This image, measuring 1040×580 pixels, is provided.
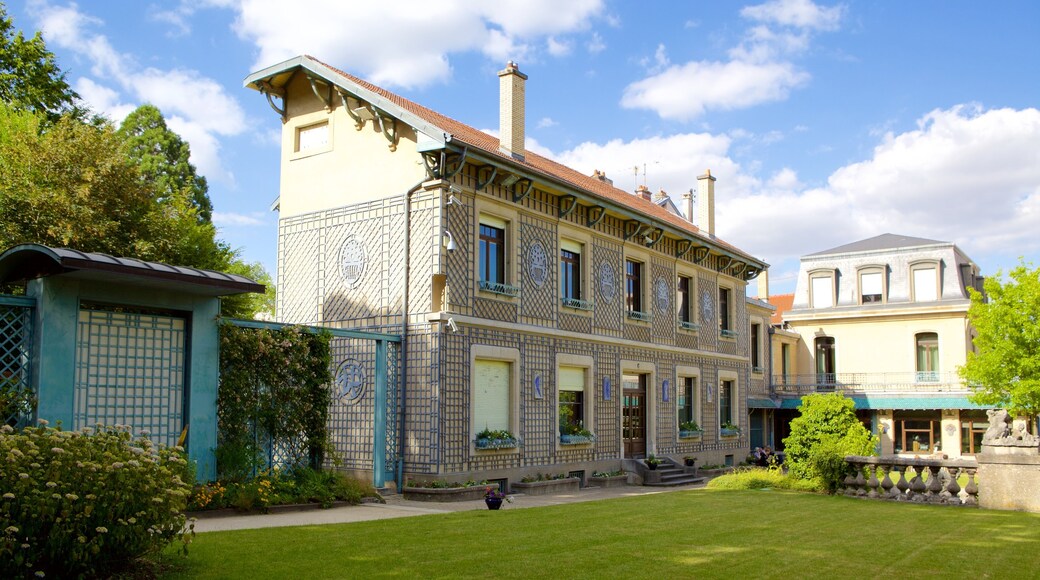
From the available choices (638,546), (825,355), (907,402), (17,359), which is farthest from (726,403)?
(17,359)

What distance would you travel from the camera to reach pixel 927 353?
119 feet

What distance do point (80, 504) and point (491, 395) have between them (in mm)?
11468

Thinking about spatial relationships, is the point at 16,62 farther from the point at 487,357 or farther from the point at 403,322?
the point at 487,357

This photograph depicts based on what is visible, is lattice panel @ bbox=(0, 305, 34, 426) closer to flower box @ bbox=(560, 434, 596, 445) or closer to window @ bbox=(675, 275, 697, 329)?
flower box @ bbox=(560, 434, 596, 445)

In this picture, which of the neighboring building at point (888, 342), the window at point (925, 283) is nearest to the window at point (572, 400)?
the neighboring building at point (888, 342)

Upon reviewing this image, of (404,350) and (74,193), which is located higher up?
(74,193)

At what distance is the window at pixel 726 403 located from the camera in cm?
2769

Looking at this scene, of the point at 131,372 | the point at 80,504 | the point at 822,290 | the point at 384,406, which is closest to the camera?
the point at 80,504

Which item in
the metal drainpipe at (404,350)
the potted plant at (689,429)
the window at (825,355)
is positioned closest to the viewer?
the metal drainpipe at (404,350)

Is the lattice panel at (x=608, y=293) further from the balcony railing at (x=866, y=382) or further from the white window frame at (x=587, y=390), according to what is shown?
the balcony railing at (x=866, y=382)

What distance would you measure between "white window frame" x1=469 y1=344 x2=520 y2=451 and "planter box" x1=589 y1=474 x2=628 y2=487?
10.4 ft

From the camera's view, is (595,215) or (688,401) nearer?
(595,215)

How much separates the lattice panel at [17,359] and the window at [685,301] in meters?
18.4

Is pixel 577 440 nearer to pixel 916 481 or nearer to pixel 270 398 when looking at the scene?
pixel 916 481
